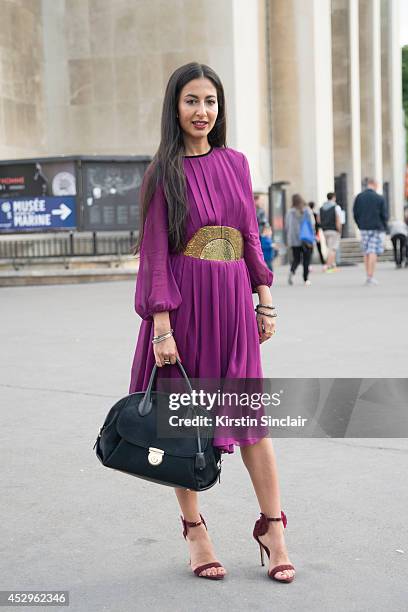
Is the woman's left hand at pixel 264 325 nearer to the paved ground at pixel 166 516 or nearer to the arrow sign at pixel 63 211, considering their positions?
the paved ground at pixel 166 516

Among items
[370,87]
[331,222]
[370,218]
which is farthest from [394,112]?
[370,218]

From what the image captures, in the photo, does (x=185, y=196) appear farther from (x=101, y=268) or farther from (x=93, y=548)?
(x=101, y=268)

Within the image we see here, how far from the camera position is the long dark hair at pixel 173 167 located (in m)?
3.62

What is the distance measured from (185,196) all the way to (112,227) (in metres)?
17.7

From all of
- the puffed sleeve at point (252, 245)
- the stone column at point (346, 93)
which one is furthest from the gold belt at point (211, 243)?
the stone column at point (346, 93)

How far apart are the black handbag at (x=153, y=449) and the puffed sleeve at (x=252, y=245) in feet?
2.10

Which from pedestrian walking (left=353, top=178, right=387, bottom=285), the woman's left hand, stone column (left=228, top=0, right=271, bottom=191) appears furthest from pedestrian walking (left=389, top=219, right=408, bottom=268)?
the woman's left hand

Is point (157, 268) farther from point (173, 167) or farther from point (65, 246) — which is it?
point (65, 246)

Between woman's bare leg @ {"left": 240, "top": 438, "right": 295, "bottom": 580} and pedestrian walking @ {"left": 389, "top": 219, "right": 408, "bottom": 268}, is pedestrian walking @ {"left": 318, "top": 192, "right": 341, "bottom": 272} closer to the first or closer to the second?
pedestrian walking @ {"left": 389, "top": 219, "right": 408, "bottom": 268}

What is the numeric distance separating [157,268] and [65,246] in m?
18.5

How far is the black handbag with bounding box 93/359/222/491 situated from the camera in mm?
3465

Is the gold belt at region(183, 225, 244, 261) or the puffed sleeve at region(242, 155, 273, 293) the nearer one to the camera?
the gold belt at region(183, 225, 244, 261)

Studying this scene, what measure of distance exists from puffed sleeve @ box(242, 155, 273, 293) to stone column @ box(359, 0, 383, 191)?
4085 centimetres

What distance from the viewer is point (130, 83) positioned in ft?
85.8
